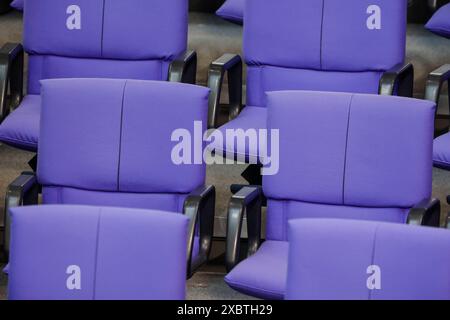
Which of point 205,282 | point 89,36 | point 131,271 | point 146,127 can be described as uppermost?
point 89,36

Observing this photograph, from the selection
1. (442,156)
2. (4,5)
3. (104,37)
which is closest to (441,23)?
(442,156)

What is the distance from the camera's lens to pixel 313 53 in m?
1.83

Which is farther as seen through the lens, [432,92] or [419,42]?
[419,42]

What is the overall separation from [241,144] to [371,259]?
1.84ft

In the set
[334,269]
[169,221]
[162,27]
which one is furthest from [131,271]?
[162,27]

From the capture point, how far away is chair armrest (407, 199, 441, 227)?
143 centimetres

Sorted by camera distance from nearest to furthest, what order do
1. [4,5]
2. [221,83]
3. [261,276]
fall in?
[261,276] → [221,83] → [4,5]

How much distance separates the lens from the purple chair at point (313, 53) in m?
1.79

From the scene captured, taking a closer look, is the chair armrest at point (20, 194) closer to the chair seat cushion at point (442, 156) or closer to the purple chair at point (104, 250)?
the purple chair at point (104, 250)

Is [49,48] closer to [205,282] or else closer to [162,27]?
[162,27]

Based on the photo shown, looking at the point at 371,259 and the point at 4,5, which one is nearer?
the point at 371,259

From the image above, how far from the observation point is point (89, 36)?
6.12ft

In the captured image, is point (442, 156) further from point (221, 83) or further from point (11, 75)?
point (11, 75)
